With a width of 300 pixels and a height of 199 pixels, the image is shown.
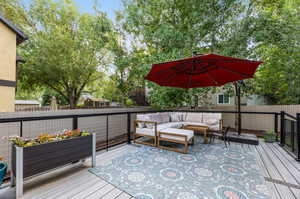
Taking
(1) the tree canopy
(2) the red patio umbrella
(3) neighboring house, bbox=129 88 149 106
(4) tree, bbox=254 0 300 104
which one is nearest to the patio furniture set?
(1) the tree canopy

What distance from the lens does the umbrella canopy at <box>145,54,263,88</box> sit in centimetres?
260

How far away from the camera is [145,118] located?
4.21m

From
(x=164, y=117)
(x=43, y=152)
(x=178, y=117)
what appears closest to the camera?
(x=43, y=152)

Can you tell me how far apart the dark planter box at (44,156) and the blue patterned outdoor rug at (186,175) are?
486 millimetres

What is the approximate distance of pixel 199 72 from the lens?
3.26 m

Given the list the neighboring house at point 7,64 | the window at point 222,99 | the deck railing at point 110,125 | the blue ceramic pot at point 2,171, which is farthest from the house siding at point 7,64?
the window at point 222,99

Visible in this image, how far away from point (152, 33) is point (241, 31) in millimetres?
3553

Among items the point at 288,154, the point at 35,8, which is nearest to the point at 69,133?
the point at 288,154

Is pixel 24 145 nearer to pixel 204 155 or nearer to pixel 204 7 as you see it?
pixel 204 155

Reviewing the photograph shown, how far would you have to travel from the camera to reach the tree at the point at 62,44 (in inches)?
295

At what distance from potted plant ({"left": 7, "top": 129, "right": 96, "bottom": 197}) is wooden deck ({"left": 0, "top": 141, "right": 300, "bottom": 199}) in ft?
0.74

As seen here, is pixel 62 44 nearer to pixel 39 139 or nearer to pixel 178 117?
pixel 39 139

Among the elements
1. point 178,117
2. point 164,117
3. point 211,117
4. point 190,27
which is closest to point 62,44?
point 190,27

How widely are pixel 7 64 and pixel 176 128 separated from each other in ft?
25.2
